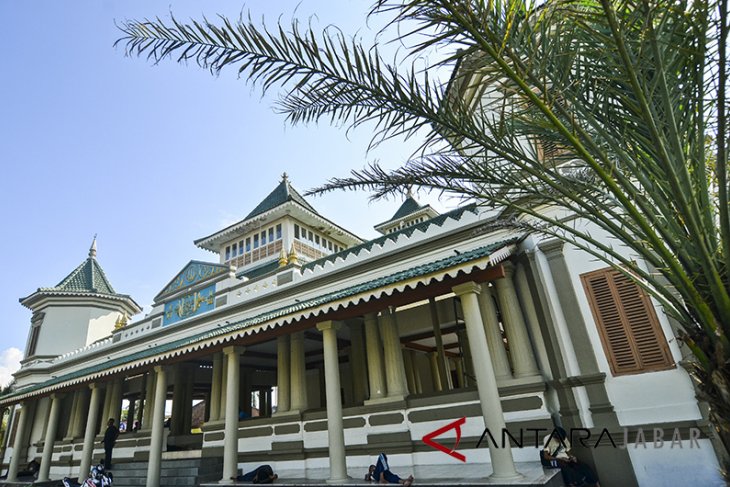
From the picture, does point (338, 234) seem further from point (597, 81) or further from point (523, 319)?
point (597, 81)

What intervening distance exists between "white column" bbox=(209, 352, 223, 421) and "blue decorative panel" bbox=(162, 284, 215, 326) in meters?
2.46

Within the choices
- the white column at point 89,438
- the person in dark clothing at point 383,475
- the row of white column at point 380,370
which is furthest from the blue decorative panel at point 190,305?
the person in dark clothing at point 383,475

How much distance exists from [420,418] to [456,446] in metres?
0.83

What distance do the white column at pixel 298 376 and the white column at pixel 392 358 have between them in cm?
230

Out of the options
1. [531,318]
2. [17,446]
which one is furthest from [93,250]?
[531,318]

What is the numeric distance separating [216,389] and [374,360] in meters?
5.68

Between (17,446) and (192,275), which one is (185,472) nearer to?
(192,275)

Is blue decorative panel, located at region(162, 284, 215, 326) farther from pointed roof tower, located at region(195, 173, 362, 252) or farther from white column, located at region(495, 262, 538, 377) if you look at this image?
white column, located at region(495, 262, 538, 377)

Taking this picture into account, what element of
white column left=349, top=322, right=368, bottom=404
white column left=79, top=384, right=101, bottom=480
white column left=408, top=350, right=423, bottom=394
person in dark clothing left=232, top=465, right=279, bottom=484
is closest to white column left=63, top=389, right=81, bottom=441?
white column left=79, top=384, right=101, bottom=480

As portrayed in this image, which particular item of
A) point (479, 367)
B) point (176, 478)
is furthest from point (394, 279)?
point (176, 478)

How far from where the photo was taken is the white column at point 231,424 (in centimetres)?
864

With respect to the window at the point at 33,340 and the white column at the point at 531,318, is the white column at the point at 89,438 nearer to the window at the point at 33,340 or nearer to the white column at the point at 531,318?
the window at the point at 33,340

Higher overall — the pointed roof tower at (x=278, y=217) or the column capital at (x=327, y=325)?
the pointed roof tower at (x=278, y=217)

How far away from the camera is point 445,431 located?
24.8 ft
